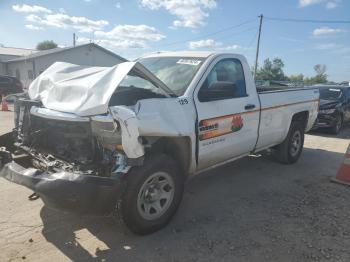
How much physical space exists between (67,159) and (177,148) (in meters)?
1.24

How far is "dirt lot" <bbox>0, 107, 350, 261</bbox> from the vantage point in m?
3.40

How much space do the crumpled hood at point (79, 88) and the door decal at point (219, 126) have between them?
1178mm

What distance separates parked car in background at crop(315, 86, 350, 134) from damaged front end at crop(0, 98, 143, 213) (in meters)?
9.21

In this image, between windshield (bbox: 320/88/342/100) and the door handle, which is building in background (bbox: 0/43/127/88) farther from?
the door handle

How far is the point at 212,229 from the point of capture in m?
3.92

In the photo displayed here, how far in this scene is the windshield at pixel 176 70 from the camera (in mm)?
4258

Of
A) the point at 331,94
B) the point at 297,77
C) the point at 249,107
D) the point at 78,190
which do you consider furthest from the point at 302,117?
the point at 297,77

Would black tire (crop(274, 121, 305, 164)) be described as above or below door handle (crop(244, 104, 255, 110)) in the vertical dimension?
below

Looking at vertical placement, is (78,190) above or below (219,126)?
below

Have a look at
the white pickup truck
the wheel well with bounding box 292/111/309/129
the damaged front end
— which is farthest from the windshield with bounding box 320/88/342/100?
the damaged front end

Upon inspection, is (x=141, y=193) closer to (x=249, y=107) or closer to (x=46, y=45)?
(x=249, y=107)

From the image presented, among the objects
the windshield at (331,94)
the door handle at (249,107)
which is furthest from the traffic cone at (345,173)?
the windshield at (331,94)

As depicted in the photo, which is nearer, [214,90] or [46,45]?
[214,90]

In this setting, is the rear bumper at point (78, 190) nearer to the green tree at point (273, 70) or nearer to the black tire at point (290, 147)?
the black tire at point (290, 147)
